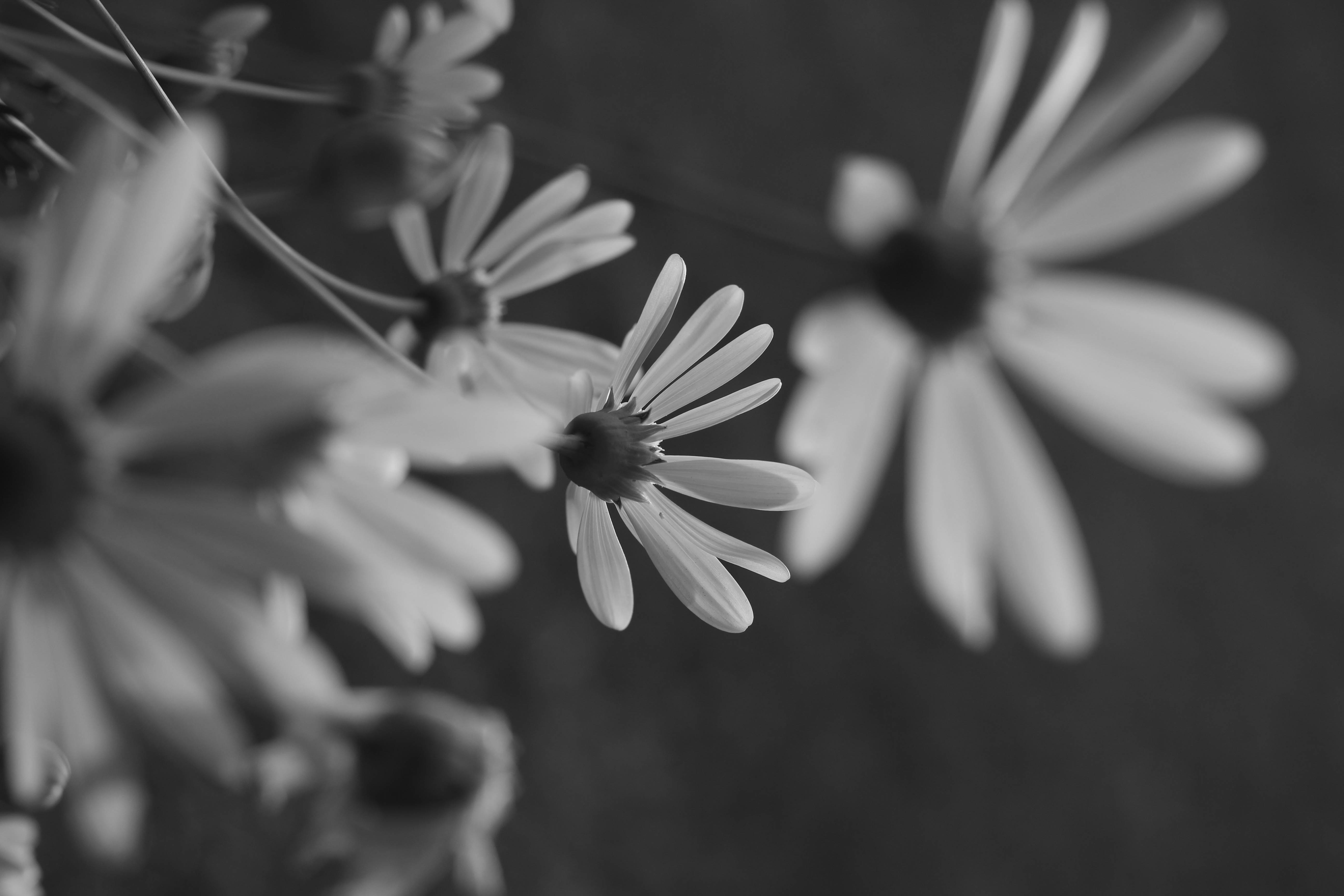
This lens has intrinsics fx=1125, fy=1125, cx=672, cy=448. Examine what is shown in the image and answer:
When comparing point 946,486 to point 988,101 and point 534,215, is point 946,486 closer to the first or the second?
point 988,101

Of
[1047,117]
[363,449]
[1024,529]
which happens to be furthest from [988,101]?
[363,449]

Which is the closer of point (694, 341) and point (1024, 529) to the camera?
point (694, 341)

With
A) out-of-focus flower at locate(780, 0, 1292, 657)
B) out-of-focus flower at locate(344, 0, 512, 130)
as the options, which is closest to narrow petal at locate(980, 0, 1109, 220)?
out-of-focus flower at locate(780, 0, 1292, 657)

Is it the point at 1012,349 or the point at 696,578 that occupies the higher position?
the point at 1012,349

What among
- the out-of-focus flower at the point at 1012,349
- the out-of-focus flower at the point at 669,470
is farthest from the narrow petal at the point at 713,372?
the out-of-focus flower at the point at 1012,349

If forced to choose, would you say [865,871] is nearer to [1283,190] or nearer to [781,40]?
[781,40]
